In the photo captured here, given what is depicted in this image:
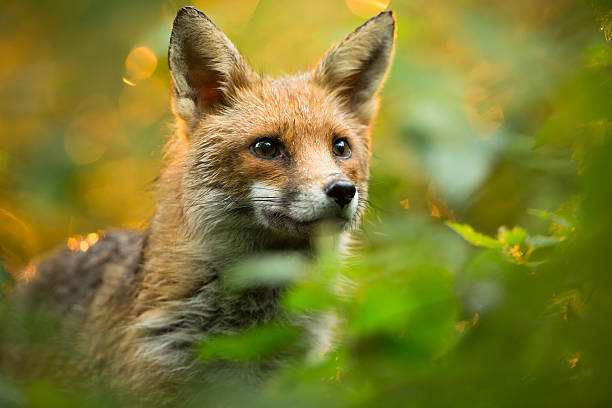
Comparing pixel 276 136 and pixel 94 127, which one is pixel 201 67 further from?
pixel 94 127

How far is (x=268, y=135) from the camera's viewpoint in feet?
13.2

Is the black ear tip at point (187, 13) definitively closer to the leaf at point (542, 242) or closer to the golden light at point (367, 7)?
the golden light at point (367, 7)

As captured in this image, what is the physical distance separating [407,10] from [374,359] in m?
5.19

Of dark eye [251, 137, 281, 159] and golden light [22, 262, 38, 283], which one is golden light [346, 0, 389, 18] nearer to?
dark eye [251, 137, 281, 159]

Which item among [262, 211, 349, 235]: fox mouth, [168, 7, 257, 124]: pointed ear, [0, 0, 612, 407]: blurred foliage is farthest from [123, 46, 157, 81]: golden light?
[262, 211, 349, 235]: fox mouth

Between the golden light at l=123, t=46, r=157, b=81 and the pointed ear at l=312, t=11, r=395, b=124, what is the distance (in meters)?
2.72

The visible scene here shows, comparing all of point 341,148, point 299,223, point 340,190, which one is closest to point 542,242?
point 340,190

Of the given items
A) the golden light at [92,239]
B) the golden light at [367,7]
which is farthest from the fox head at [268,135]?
the golden light at [92,239]

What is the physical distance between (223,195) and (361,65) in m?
1.90

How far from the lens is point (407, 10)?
6098 mm

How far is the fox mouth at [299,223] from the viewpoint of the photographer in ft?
12.0

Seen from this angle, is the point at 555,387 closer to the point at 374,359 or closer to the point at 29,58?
the point at 374,359

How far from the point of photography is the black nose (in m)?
3.46

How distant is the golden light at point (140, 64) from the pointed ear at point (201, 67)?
7.49 feet
